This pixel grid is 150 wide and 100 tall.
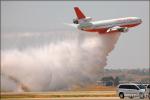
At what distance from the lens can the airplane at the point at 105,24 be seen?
125 metres

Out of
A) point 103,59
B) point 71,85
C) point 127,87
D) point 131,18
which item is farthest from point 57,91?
point 127,87

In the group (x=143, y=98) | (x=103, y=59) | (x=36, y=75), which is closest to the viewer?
(x=143, y=98)

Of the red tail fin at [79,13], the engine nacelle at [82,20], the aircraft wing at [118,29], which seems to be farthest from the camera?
the red tail fin at [79,13]

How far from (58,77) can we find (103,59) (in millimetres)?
12750

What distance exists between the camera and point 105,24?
12838 centimetres

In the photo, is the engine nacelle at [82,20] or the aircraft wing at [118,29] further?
the engine nacelle at [82,20]

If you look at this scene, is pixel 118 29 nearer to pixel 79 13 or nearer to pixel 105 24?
pixel 105 24

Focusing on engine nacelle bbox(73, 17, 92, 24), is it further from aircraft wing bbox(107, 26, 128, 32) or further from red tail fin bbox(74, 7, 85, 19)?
aircraft wing bbox(107, 26, 128, 32)

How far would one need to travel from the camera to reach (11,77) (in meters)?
123

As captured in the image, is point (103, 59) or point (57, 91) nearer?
point (103, 59)

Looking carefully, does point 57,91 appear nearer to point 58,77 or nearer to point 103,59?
point 58,77

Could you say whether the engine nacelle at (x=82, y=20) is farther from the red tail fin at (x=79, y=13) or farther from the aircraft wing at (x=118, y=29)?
the aircraft wing at (x=118, y=29)

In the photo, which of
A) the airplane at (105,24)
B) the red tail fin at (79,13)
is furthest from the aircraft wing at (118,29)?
the red tail fin at (79,13)

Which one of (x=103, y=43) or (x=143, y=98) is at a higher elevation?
(x=103, y=43)
